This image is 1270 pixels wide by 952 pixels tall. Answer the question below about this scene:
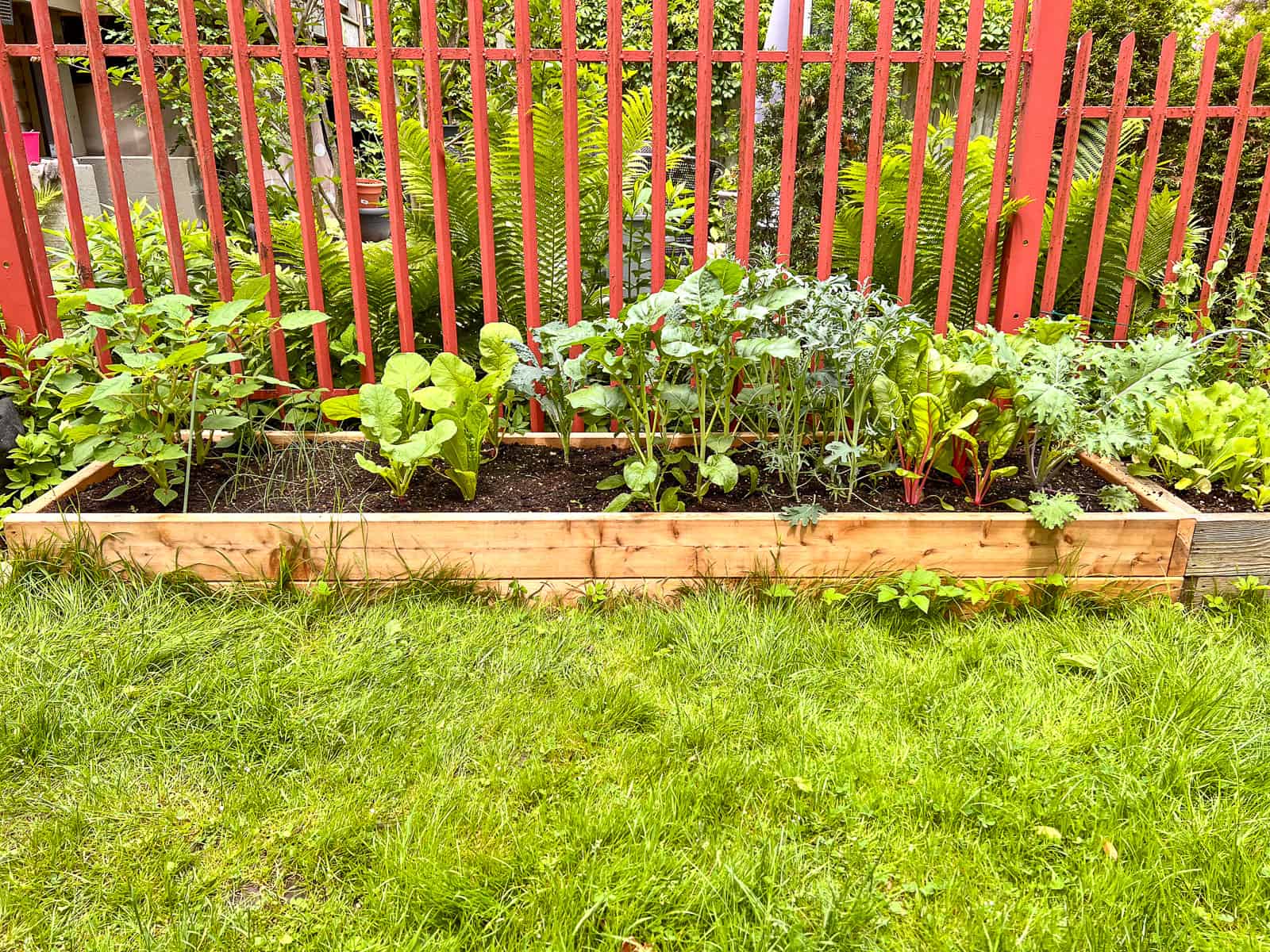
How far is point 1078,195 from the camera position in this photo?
3945 mm

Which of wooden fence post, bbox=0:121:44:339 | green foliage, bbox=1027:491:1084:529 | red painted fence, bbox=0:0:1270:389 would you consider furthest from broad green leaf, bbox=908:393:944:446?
wooden fence post, bbox=0:121:44:339

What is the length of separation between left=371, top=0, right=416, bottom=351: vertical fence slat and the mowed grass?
3.95 ft

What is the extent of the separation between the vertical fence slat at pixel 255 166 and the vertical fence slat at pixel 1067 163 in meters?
2.91

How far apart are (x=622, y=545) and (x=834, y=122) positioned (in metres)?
1.68

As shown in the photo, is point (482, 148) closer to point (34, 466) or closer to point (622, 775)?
point (34, 466)

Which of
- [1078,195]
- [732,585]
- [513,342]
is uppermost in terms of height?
[1078,195]

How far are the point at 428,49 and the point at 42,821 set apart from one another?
2481mm

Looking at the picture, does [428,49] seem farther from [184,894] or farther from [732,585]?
[184,894]

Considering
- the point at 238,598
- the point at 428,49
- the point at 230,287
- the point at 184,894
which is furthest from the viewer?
the point at 230,287

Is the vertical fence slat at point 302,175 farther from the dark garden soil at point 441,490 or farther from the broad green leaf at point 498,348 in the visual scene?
the broad green leaf at point 498,348

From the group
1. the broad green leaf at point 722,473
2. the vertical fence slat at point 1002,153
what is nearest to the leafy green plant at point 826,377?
the broad green leaf at point 722,473

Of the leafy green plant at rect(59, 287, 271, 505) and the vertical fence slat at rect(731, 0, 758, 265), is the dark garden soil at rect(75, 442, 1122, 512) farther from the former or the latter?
the vertical fence slat at rect(731, 0, 758, 265)

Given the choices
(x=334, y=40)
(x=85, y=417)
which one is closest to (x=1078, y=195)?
(x=334, y=40)

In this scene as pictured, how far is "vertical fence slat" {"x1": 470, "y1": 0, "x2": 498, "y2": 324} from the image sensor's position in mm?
2859
